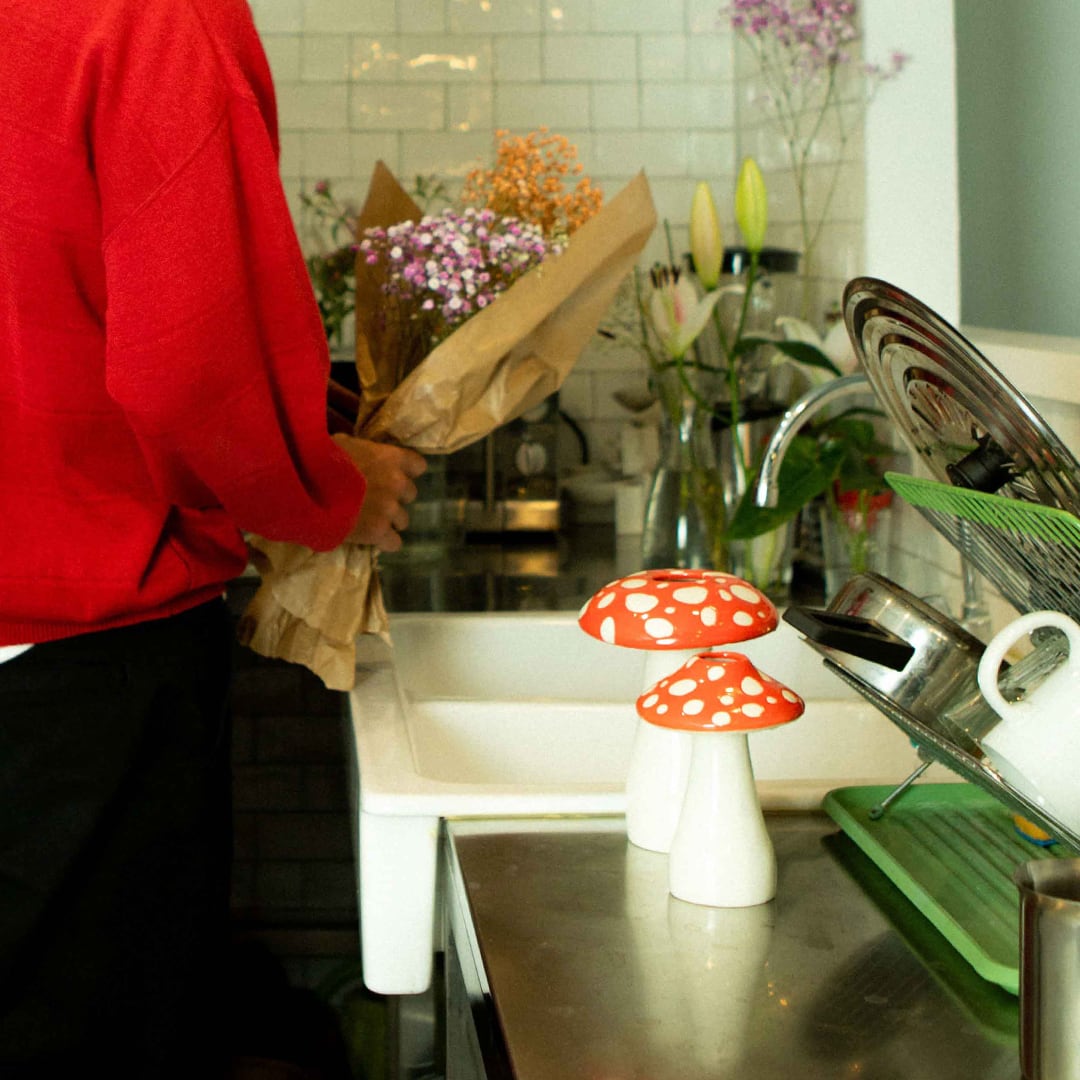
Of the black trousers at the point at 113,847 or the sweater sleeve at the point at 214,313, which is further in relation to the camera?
the black trousers at the point at 113,847

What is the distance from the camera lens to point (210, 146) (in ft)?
3.29

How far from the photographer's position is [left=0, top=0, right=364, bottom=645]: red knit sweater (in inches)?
39.2

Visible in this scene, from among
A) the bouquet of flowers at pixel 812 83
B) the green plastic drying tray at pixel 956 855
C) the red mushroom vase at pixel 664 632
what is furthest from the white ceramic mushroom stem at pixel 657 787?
the bouquet of flowers at pixel 812 83

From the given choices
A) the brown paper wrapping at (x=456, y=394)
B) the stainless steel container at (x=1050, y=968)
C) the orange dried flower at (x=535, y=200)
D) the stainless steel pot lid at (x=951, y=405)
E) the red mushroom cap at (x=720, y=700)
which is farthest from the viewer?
the orange dried flower at (x=535, y=200)

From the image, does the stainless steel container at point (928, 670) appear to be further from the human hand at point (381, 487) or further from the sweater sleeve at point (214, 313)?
the human hand at point (381, 487)

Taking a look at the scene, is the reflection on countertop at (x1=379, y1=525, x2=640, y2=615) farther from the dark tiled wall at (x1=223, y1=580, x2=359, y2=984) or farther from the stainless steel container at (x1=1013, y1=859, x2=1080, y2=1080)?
the stainless steel container at (x1=1013, y1=859, x2=1080, y2=1080)

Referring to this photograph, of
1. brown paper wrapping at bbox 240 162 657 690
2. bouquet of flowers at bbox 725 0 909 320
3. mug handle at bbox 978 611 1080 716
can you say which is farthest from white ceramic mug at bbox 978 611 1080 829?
bouquet of flowers at bbox 725 0 909 320

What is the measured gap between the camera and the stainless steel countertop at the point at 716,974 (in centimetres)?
63

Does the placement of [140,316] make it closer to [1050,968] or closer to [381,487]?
[381,487]

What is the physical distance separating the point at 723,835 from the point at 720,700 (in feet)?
0.26

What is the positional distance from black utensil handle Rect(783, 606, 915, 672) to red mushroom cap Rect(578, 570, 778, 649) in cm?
11

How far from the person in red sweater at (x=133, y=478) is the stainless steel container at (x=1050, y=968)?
27.2 inches

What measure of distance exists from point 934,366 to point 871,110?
41.6 inches

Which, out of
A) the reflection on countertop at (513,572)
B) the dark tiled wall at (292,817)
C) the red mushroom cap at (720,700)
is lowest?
the dark tiled wall at (292,817)
